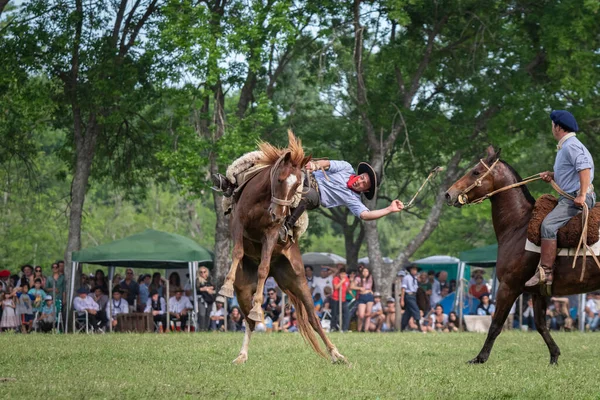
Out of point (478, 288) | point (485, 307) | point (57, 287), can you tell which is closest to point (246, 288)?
point (485, 307)

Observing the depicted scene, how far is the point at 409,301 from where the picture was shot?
84.4 feet

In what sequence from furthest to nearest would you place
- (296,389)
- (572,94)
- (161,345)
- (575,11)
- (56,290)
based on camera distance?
(572,94)
(575,11)
(56,290)
(161,345)
(296,389)

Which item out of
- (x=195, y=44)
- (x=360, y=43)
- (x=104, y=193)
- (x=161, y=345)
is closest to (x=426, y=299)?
(x=360, y=43)

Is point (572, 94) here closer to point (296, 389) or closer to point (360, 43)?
point (360, 43)

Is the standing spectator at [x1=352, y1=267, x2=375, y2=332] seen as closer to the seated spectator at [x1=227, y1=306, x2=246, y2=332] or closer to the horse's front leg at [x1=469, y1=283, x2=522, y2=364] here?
the seated spectator at [x1=227, y1=306, x2=246, y2=332]

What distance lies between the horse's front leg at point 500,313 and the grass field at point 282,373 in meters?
0.22

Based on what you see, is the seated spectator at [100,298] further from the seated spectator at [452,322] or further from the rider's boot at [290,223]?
the rider's boot at [290,223]

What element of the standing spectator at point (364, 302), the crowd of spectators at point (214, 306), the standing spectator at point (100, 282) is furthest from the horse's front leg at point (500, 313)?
the standing spectator at point (100, 282)

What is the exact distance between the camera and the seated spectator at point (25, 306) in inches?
943

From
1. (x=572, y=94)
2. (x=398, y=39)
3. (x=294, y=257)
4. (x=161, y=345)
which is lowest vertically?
(x=161, y=345)

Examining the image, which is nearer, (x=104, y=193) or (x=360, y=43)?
(x=360, y=43)

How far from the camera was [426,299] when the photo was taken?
26.6m

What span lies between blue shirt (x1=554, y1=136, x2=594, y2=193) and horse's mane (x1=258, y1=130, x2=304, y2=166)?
3.27m

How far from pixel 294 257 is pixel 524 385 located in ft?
12.4
